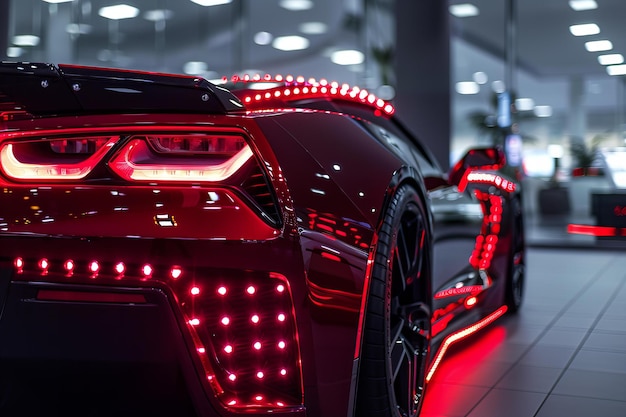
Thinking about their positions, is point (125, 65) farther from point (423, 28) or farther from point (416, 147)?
point (416, 147)

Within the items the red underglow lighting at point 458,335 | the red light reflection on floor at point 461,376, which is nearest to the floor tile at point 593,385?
the red light reflection on floor at point 461,376

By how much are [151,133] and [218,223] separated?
0.29 metres

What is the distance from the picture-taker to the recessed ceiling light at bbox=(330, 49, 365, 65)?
14125 mm

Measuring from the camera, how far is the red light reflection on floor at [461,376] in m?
2.88

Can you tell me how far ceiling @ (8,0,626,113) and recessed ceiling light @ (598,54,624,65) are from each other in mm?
87

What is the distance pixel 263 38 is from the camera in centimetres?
1388

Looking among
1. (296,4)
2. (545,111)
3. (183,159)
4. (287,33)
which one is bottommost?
(183,159)

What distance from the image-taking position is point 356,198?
204cm

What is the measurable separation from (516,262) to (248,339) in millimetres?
3285

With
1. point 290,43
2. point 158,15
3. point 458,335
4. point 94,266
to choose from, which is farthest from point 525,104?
point 94,266

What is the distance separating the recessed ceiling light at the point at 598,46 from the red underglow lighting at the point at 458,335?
8.94 m

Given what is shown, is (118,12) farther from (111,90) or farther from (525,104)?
(111,90)

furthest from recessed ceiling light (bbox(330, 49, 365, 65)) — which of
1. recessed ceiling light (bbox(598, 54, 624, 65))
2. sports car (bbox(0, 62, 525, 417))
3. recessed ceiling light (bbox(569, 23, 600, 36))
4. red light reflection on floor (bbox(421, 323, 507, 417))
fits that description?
sports car (bbox(0, 62, 525, 417))

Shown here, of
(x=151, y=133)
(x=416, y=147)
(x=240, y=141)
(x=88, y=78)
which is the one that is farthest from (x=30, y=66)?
(x=416, y=147)
